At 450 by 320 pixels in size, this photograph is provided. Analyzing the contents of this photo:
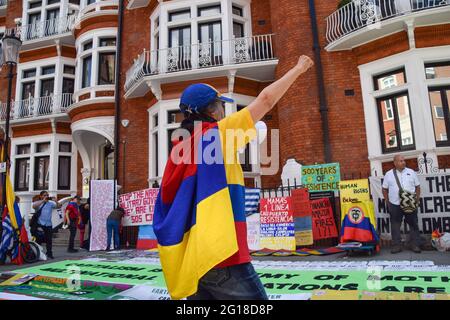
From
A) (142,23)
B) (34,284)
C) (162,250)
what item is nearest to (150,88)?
(142,23)

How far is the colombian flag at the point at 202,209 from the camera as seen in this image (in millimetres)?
1544

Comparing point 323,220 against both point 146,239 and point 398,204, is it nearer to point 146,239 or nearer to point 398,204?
point 398,204

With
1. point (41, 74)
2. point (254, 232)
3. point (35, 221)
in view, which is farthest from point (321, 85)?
point (41, 74)

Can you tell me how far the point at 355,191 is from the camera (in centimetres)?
767

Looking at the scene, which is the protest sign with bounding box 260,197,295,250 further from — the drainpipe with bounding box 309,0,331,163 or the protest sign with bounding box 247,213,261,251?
the drainpipe with bounding box 309,0,331,163

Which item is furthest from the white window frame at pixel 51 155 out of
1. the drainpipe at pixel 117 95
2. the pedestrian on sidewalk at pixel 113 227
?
the pedestrian on sidewalk at pixel 113 227

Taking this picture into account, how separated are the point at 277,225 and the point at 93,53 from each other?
12.4 meters

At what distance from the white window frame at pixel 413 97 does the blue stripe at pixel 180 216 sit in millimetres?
9239

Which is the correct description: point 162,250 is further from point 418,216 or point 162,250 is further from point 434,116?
point 434,116

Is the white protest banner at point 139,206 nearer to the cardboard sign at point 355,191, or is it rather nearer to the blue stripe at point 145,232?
the blue stripe at point 145,232

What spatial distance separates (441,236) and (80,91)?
14990mm

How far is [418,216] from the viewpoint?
24.5 feet

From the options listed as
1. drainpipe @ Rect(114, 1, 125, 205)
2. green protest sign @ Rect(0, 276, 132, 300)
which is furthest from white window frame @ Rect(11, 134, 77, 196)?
green protest sign @ Rect(0, 276, 132, 300)
